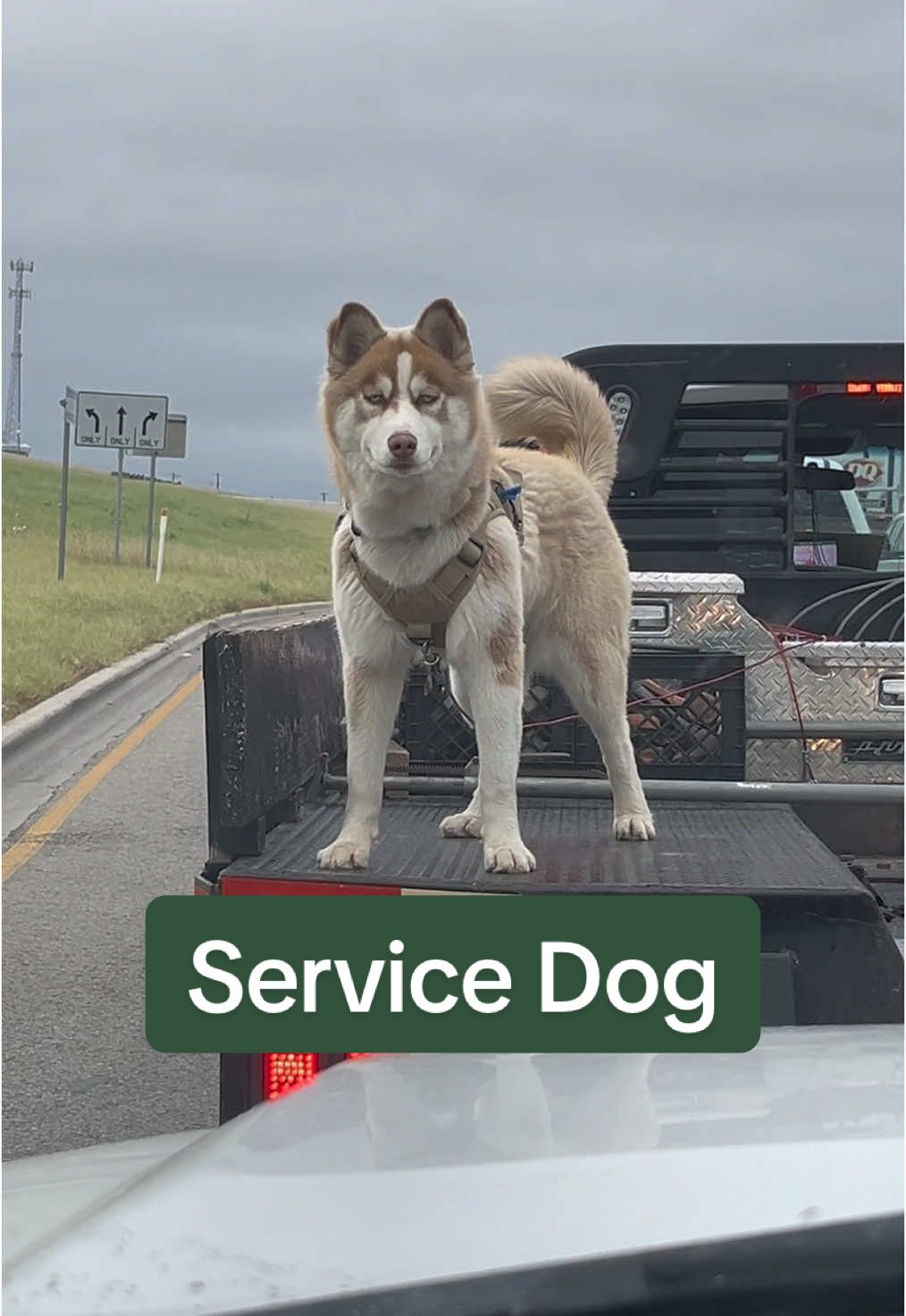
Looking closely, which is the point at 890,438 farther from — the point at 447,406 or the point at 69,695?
the point at 69,695

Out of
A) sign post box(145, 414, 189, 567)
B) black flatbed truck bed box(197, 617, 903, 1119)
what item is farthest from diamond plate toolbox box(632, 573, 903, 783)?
sign post box(145, 414, 189, 567)

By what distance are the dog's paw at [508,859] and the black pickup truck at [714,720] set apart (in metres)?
0.05

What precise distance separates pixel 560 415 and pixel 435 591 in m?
1.29

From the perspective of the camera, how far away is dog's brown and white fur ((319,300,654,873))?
14.1 ft

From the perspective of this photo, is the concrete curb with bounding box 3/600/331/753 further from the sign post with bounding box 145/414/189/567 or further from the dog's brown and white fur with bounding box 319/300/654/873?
the dog's brown and white fur with bounding box 319/300/654/873

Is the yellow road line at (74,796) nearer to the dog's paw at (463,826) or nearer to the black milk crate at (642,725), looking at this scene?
the black milk crate at (642,725)

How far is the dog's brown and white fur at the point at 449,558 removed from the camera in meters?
4.29

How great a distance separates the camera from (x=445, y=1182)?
1.59 m

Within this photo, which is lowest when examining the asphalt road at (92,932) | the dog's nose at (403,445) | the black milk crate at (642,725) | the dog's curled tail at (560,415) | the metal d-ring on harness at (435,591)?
the asphalt road at (92,932)

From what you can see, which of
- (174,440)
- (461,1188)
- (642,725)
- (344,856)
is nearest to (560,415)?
(642,725)

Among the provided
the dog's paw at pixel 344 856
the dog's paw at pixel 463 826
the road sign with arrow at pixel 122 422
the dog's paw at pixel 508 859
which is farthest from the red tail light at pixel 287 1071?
the road sign with arrow at pixel 122 422

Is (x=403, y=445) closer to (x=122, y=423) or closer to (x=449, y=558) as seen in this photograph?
(x=449, y=558)

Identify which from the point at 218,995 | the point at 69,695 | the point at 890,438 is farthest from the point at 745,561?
the point at 69,695

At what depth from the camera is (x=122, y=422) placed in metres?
23.8
